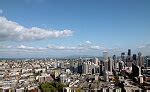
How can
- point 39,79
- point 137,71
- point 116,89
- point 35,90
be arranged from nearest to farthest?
point 116,89
point 35,90
point 137,71
point 39,79

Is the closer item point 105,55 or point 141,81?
point 141,81

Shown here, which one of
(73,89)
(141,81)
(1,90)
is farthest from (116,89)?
(1,90)

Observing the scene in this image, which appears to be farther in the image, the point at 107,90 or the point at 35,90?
the point at 35,90

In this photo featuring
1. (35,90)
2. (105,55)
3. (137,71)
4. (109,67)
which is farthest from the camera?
(105,55)

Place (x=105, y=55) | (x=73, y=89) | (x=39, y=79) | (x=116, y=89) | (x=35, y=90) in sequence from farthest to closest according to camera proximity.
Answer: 1. (x=105, y=55)
2. (x=39, y=79)
3. (x=35, y=90)
4. (x=73, y=89)
5. (x=116, y=89)

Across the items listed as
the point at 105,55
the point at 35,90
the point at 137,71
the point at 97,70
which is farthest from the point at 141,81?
the point at 105,55

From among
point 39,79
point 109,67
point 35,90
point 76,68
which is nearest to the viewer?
point 35,90

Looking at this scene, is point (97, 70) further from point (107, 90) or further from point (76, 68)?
point (107, 90)

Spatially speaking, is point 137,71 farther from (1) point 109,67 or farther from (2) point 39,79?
(2) point 39,79
